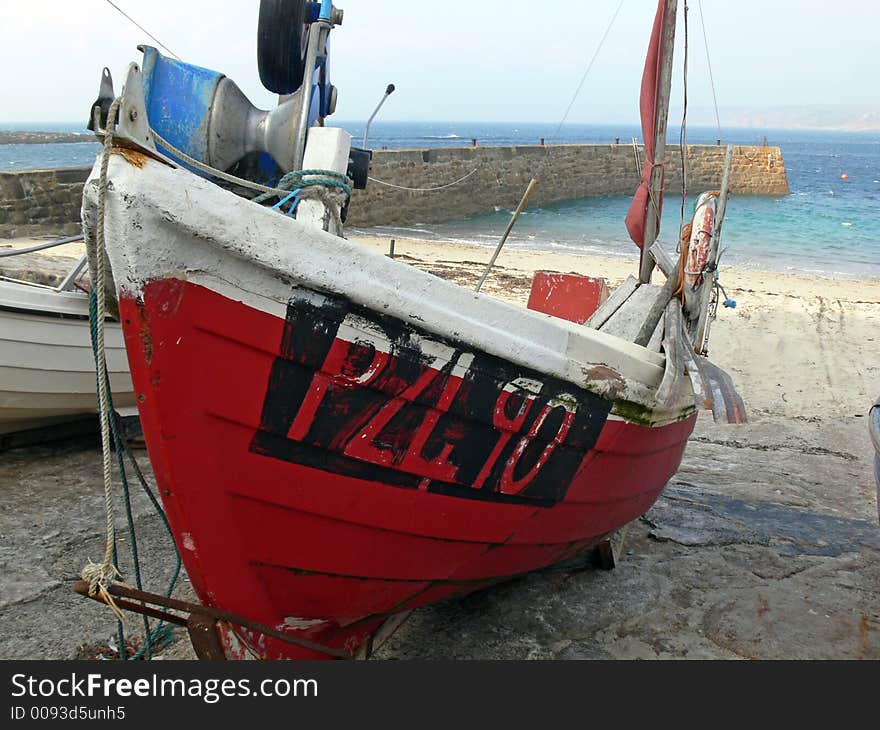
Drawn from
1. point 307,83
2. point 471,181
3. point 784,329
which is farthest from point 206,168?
point 471,181

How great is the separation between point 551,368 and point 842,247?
71.7ft

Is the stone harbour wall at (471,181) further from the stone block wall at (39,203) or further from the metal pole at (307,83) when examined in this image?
the metal pole at (307,83)

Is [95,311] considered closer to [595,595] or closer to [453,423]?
[453,423]

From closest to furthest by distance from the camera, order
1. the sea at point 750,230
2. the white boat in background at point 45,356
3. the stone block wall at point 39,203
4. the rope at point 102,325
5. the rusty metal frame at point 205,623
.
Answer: the rope at point 102,325, the rusty metal frame at point 205,623, the white boat in background at point 45,356, the stone block wall at point 39,203, the sea at point 750,230

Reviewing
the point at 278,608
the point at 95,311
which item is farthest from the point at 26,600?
the point at 95,311

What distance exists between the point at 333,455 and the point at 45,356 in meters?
3.04

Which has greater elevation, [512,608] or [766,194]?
[766,194]

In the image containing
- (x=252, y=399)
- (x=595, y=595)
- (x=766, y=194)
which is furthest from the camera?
Result: (x=766, y=194)

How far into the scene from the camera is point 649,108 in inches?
200

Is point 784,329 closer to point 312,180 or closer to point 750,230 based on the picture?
point 312,180

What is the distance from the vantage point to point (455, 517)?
8.56 ft

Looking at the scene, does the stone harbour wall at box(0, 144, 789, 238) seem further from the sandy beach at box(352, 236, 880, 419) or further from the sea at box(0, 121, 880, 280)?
the sandy beach at box(352, 236, 880, 419)

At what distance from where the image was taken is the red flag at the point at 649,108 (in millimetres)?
5066

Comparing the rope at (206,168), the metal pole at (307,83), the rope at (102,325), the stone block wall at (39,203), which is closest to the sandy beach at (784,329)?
the metal pole at (307,83)
